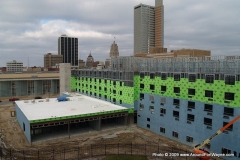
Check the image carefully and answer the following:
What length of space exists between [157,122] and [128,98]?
1020 cm

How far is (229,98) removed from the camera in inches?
1271

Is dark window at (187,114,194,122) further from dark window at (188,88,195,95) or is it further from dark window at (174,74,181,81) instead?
dark window at (174,74,181,81)

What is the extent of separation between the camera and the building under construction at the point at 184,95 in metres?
32.5

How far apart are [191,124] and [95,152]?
721 inches

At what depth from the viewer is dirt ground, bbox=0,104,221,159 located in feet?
125

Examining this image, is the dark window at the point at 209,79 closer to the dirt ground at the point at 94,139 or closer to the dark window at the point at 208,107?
the dark window at the point at 208,107

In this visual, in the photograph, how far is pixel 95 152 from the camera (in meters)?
34.3

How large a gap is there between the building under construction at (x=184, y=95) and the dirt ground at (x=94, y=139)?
8.27ft

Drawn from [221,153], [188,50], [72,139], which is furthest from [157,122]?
[188,50]

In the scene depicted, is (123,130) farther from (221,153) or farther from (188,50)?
(188,50)

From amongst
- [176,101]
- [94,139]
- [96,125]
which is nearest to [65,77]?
[96,125]

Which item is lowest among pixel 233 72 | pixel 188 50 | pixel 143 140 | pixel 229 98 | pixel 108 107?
pixel 143 140

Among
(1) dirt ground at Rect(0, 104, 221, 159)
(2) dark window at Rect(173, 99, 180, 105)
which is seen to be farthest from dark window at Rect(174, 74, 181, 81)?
(1) dirt ground at Rect(0, 104, 221, 159)

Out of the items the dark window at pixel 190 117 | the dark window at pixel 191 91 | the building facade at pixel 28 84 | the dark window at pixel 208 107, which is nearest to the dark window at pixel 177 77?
the dark window at pixel 191 91
